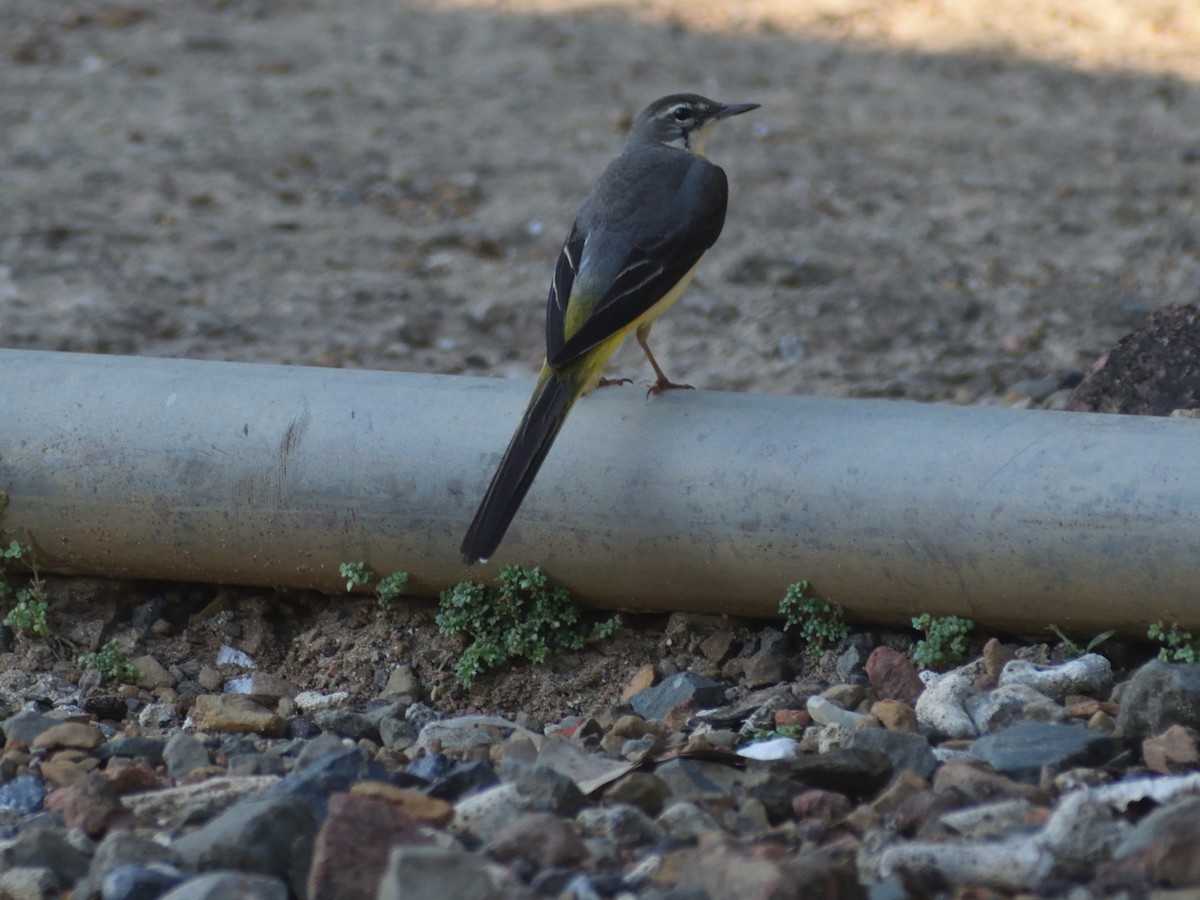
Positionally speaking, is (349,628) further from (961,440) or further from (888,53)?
(888,53)

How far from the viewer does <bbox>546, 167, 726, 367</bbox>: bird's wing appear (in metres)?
4.52

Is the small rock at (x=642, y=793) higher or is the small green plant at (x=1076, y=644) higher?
the small green plant at (x=1076, y=644)

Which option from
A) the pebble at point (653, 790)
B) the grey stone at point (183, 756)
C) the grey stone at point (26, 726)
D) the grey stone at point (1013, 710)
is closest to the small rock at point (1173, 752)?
the pebble at point (653, 790)

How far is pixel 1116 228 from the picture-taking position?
831 cm

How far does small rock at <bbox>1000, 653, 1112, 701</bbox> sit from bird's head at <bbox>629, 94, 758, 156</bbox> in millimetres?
2769

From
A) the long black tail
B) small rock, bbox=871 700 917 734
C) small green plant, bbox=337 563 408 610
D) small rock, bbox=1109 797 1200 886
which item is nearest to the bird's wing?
the long black tail

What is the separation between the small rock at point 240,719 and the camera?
4.06 metres

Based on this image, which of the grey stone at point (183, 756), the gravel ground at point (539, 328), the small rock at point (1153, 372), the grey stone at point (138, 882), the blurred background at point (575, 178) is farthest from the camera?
the blurred background at point (575, 178)

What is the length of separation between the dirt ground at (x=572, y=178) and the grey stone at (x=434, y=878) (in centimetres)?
174

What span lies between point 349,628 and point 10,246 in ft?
13.5

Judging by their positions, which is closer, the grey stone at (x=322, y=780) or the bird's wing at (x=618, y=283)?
the grey stone at (x=322, y=780)

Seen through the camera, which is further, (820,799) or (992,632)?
(992,632)

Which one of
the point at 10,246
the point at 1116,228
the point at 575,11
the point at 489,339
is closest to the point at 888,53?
the point at 575,11

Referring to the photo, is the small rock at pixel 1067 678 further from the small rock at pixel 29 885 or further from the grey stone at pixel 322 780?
the small rock at pixel 29 885
